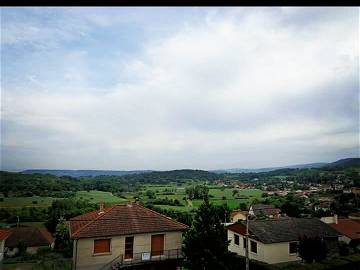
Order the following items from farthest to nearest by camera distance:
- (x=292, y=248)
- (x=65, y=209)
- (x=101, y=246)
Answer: (x=65, y=209) < (x=292, y=248) < (x=101, y=246)

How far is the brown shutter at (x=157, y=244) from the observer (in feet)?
54.7

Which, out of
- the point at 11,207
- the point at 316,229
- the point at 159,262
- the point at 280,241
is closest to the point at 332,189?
the point at 316,229

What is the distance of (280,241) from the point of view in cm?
1938

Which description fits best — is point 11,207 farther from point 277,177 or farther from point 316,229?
point 277,177

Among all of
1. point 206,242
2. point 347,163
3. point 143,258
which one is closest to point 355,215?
point 347,163

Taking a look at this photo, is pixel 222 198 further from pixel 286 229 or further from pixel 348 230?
pixel 286 229

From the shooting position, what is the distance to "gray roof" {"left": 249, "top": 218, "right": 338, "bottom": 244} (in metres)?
19.8

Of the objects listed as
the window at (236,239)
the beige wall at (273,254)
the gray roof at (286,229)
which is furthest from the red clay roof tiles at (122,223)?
the window at (236,239)

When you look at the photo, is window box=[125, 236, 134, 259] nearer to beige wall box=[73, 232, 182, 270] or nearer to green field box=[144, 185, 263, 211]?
beige wall box=[73, 232, 182, 270]

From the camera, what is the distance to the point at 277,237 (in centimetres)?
1977

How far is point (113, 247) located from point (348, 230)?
20.7 metres

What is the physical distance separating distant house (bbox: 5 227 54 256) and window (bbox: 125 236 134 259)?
17687 millimetres

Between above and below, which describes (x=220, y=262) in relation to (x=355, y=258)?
below

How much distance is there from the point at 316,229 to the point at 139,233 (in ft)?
46.0
